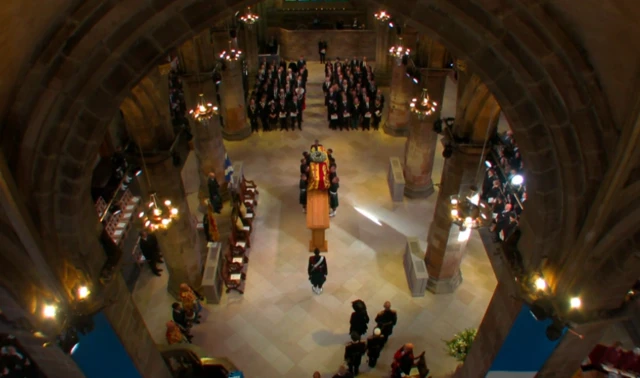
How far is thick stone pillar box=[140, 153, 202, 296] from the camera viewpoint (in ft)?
28.5

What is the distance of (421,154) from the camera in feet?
43.3

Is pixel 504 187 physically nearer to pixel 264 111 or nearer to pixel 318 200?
pixel 318 200

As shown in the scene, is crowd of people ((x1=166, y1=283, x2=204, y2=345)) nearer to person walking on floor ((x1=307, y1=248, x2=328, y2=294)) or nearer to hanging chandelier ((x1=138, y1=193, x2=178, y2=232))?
hanging chandelier ((x1=138, y1=193, x2=178, y2=232))

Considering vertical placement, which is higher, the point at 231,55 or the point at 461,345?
the point at 231,55

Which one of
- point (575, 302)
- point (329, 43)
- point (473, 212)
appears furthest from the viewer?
point (329, 43)

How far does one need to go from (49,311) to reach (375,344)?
18.3 ft

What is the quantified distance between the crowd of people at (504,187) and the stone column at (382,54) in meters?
11.1

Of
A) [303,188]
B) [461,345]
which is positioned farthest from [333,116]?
[461,345]

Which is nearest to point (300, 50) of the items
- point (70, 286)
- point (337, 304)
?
point (337, 304)

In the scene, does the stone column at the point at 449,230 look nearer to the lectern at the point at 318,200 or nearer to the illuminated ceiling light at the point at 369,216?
the illuminated ceiling light at the point at 369,216

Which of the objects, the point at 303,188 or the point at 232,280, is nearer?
the point at 232,280

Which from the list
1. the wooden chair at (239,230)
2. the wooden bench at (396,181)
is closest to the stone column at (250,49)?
the wooden bench at (396,181)

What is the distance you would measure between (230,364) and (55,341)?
11.2 ft

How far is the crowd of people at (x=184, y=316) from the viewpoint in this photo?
8.86 m
